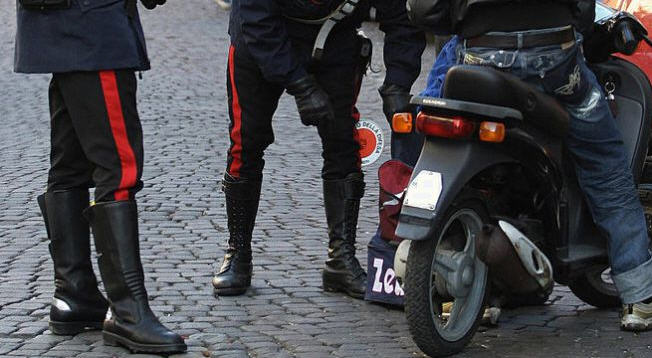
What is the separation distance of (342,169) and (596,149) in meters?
1.21

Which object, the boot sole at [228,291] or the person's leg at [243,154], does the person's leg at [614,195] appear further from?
the boot sole at [228,291]

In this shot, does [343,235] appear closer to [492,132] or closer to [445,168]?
[445,168]

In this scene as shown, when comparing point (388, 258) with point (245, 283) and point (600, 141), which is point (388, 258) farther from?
point (600, 141)

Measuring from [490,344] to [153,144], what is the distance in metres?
5.31

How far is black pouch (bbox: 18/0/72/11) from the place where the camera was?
4637mm

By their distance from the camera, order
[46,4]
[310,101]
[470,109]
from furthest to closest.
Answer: [310,101], [46,4], [470,109]

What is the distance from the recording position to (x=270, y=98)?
18.4ft

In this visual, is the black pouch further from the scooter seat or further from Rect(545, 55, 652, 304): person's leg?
Rect(545, 55, 652, 304): person's leg

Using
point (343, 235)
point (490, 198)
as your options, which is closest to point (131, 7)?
point (490, 198)

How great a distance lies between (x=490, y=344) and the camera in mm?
4887

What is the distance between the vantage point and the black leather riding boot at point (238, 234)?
564 centimetres

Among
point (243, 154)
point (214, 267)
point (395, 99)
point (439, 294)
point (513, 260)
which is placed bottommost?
point (214, 267)

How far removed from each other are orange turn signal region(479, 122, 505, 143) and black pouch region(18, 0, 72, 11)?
1.41 metres

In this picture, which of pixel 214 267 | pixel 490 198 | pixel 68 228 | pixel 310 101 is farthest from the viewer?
pixel 214 267
